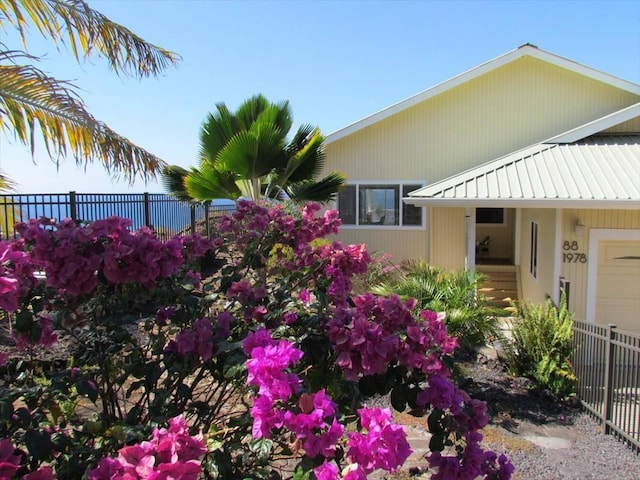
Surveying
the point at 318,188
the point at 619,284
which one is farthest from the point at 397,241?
the point at 619,284

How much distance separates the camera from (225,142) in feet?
Answer: 35.1

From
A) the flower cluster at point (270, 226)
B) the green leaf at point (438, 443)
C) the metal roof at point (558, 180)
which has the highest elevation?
the metal roof at point (558, 180)

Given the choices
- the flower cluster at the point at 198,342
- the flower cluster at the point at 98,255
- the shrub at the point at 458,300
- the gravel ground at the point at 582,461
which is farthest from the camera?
the shrub at the point at 458,300

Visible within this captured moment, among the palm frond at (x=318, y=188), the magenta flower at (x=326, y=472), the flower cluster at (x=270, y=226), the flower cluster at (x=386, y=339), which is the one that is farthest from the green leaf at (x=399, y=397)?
the palm frond at (x=318, y=188)

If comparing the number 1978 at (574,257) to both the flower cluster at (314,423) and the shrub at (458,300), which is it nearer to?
the shrub at (458,300)

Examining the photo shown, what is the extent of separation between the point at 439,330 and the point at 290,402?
72 cm

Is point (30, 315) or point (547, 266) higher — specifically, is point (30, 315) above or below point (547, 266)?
above

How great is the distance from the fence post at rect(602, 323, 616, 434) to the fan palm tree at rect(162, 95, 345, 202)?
680 cm

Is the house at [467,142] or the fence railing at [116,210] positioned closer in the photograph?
the fence railing at [116,210]

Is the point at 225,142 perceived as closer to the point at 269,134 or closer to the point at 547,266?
the point at 269,134

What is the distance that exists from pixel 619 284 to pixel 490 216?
22.3ft

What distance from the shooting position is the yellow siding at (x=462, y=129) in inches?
449

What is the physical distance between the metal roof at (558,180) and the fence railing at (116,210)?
4766mm

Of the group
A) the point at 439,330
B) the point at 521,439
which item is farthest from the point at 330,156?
the point at 439,330
